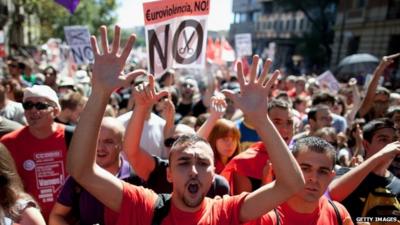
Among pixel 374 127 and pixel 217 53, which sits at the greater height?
pixel 374 127

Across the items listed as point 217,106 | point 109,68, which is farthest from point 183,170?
point 217,106

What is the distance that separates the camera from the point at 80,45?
29.6 feet

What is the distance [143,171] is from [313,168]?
109 cm

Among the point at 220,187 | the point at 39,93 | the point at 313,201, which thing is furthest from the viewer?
the point at 39,93

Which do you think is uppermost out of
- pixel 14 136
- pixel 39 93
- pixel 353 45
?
pixel 39 93

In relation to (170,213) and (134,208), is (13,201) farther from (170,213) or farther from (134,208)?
(170,213)

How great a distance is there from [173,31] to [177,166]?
85.3 inches

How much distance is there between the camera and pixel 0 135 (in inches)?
151

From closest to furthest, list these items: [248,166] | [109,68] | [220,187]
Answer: [109,68] < [220,187] < [248,166]

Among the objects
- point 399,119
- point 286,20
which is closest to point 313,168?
point 399,119

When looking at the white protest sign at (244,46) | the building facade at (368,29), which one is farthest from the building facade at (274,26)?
the white protest sign at (244,46)

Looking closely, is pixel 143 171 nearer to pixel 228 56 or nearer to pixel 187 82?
pixel 187 82

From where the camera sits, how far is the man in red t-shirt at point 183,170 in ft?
6.68

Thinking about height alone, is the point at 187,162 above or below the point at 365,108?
above
